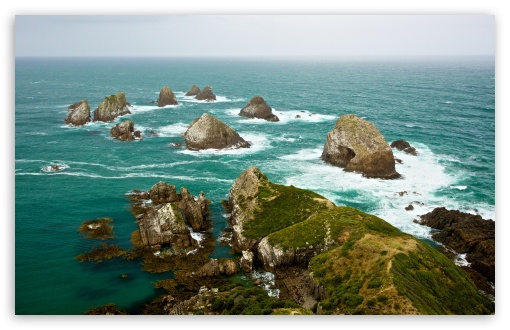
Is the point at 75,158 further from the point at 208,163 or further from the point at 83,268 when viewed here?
the point at 83,268

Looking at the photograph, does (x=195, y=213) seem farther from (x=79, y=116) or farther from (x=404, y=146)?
(x=79, y=116)

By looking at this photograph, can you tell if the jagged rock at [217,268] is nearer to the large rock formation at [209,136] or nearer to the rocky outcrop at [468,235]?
the rocky outcrop at [468,235]

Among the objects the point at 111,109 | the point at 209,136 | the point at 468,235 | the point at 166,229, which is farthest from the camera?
the point at 111,109

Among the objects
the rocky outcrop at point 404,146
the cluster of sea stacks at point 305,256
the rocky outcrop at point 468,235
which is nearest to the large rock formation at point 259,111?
the rocky outcrop at point 404,146

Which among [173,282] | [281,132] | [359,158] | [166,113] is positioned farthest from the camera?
[166,113]

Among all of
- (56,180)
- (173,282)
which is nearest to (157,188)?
(56,180)

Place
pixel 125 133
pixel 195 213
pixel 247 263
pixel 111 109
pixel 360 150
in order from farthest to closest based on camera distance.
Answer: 1. pixel 111 109
2. pixel 125 133
3. pixel 360 150
4. pixel 195 213
5. pixel 247 263

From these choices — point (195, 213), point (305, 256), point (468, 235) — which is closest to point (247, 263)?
point (305, 256)
